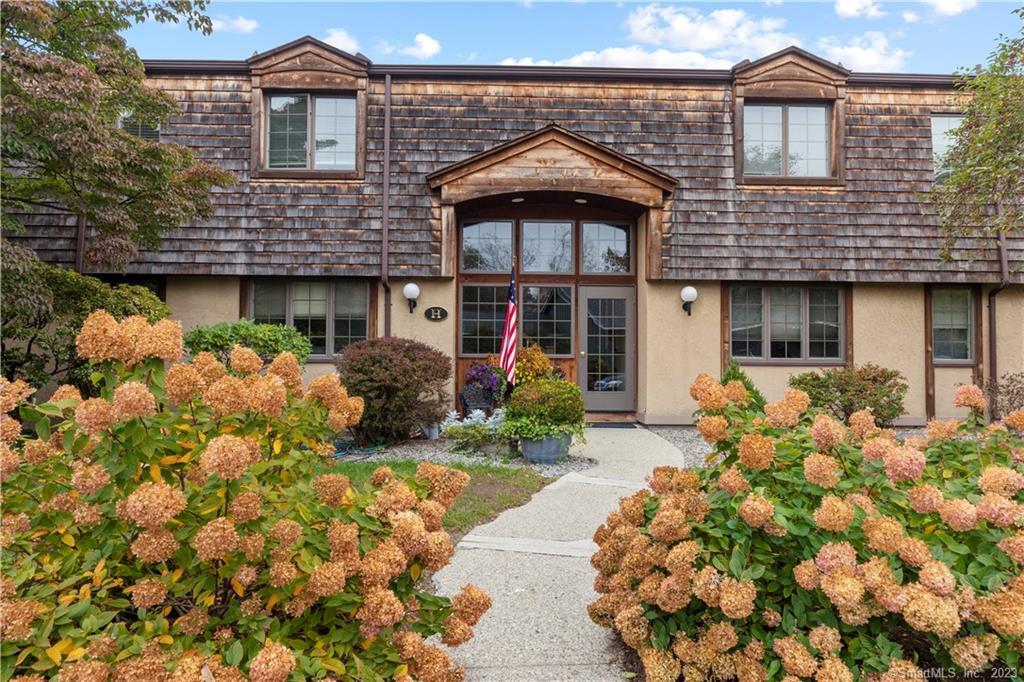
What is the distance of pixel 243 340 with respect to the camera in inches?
335

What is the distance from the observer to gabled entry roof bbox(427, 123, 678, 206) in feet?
Answer: 31.7

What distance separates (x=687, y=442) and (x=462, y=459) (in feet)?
11.7

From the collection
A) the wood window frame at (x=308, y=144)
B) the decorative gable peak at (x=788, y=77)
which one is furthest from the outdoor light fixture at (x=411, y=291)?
the decorative gable peak at (x=788, y=77)

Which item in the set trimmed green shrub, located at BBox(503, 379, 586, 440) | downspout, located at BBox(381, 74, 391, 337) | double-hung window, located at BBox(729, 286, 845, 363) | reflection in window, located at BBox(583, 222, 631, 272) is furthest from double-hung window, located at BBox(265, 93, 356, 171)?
double-hung window, located at BBox(729, 286, 845, 363)

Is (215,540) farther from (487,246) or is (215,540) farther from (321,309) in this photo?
(487,246)

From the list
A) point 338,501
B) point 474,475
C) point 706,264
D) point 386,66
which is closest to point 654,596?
point 338,501

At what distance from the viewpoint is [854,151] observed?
10344 mm

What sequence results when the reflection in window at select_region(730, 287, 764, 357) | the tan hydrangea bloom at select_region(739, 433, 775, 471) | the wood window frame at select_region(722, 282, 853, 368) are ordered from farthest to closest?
1. the reflection in window at select_region(730, 287, 764, 357)
2. the wood window frame at select_region(722, 282, 853, 368)
3. the tan hydrangea bloom at select_region(739, 433, 775, 471)

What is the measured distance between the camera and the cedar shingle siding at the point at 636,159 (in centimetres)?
980

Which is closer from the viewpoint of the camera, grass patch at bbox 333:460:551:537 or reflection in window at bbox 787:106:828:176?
grass patch at bbox 333:460:551:537

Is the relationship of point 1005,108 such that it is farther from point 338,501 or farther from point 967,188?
point 338,501

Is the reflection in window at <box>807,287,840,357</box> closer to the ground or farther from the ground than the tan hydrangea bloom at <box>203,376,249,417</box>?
farther from the ground

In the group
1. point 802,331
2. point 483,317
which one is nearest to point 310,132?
point 483,317

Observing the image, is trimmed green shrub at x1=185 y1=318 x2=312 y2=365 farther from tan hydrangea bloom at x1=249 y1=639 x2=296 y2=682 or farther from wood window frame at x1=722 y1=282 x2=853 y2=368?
wood window frame at x1=722 y1=282 x2=853 y2=368
